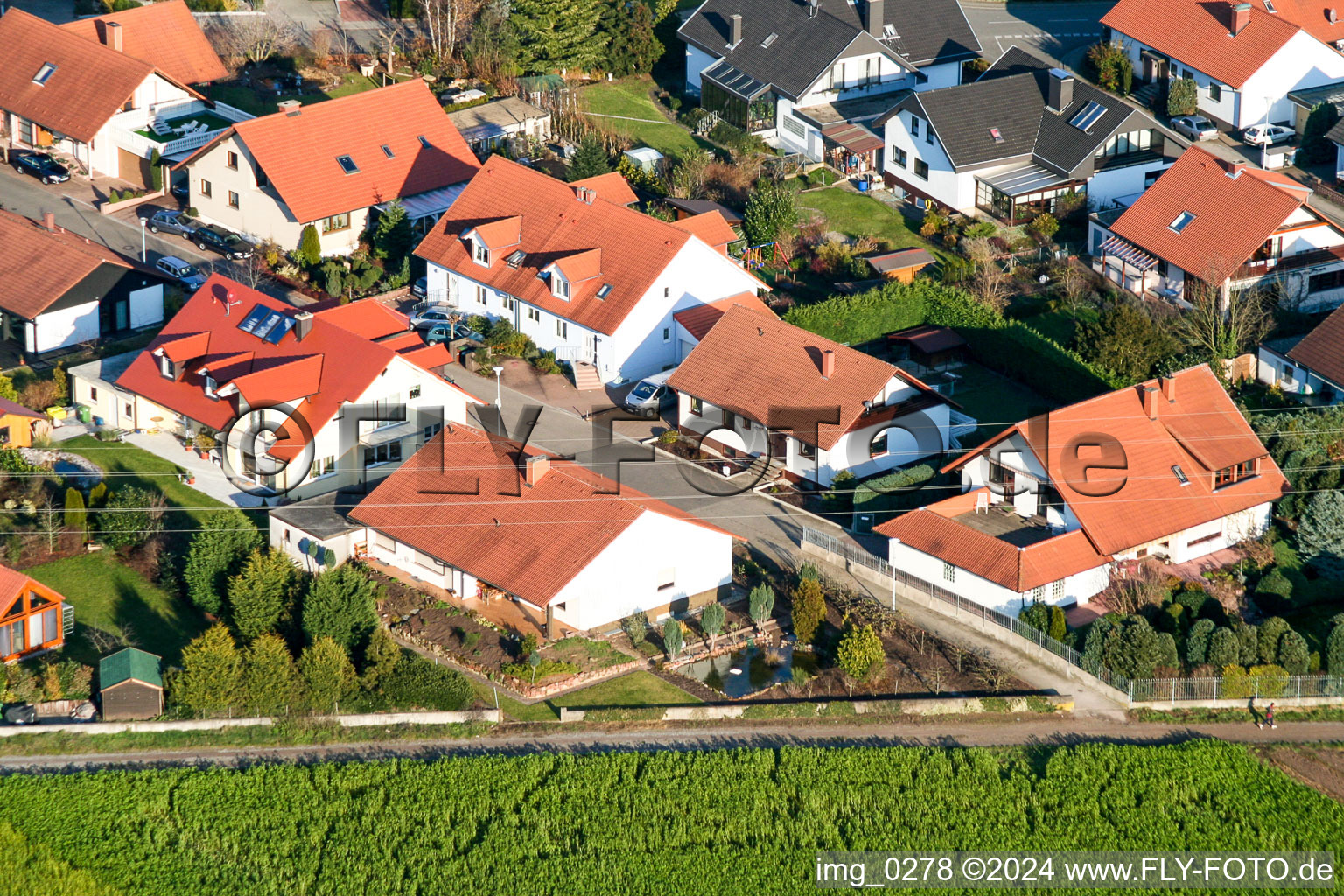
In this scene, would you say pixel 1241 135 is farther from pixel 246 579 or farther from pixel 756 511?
pixel 246 579

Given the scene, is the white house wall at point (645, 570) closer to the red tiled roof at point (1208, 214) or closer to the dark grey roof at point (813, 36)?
the red tiled roof at point (1208, 214)

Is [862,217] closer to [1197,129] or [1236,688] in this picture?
[1197,129]

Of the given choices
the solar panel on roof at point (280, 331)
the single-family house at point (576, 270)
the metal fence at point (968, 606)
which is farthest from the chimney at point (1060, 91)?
the solar panel on roof at point (280, 331)

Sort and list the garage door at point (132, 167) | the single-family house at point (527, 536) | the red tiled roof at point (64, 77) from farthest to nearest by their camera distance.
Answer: the red tiled roof at point (64, 77) → the garage door at point (132, 167) → the single-family house at point (527, 536)

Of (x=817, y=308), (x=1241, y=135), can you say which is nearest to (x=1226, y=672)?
(x=817, y=308)

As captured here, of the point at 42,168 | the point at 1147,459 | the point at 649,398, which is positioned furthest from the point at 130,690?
the point at 42,168

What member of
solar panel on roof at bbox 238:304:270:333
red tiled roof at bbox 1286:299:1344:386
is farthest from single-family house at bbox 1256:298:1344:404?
solar panel on roof at bbox 238:304:270:333
